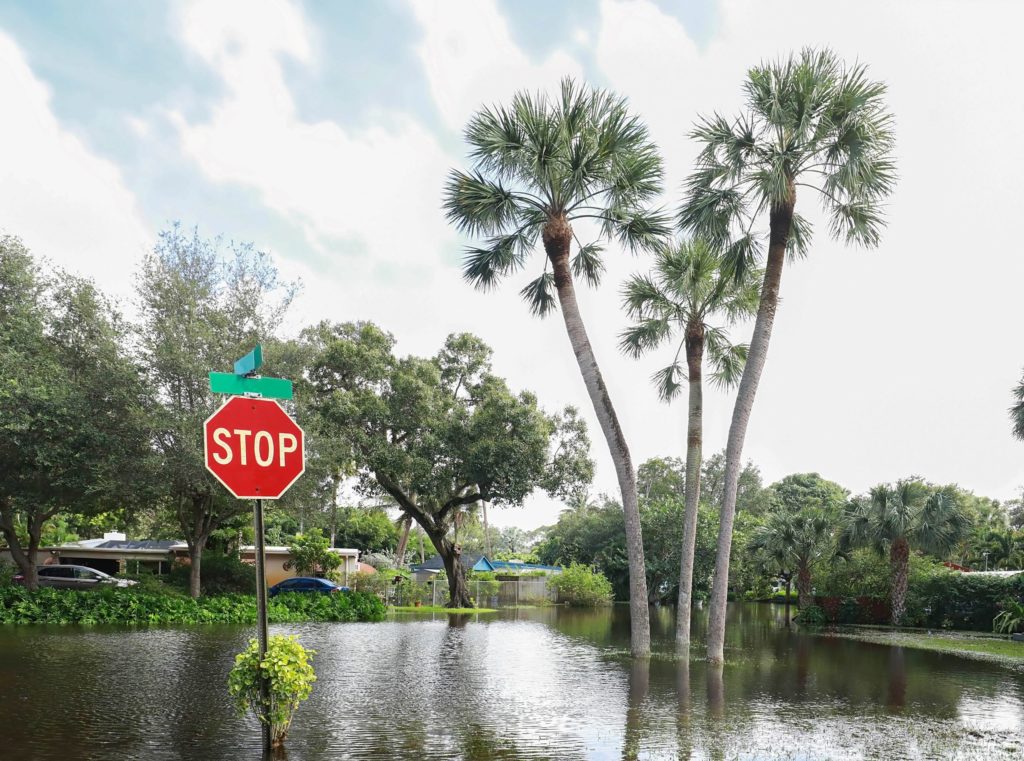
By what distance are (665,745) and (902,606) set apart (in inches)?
991

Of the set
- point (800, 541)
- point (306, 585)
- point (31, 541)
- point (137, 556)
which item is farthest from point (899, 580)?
point (137, 556)

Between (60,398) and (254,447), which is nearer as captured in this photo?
(254,447)

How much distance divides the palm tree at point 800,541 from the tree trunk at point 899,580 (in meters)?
2.38

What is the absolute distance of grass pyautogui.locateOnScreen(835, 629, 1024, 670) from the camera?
19.7 metres

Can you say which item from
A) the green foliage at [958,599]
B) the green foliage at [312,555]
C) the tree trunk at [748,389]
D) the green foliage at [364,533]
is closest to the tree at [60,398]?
the green foliage at [312,555]

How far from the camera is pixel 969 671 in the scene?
16.6 m

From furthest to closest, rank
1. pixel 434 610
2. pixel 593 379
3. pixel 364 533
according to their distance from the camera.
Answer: pixel 364 533 → pixel 434 610 → pixel 593 379

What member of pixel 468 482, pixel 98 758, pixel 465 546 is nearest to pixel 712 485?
pixel 465 546

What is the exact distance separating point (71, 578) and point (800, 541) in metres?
27.2

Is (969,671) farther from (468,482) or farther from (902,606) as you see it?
(468,482)

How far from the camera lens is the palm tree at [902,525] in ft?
92.7

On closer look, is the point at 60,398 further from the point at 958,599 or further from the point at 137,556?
the point at 958,599

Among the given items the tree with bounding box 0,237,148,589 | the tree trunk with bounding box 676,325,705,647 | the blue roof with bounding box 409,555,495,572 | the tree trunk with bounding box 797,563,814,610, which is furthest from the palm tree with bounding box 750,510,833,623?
the tree with bounding box 0,237,148,589

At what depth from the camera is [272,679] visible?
734 cm
